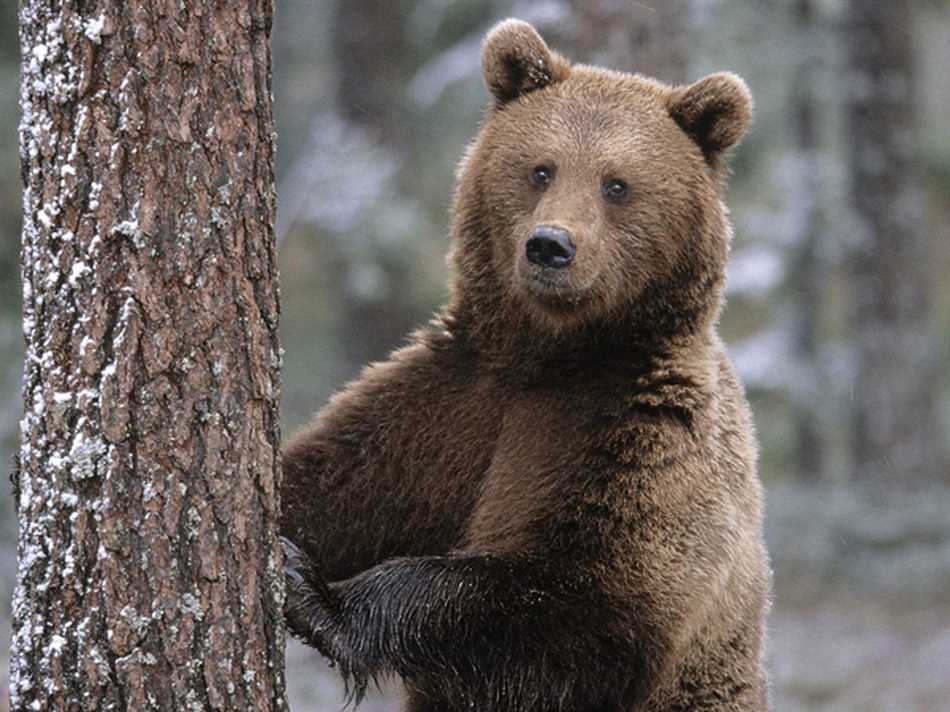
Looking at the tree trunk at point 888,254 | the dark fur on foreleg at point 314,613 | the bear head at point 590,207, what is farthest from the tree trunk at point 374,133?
the dark fur on foreleg at point 314,613

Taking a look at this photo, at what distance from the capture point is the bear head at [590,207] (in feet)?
15.1

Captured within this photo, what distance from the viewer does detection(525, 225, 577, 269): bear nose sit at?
14.6ft

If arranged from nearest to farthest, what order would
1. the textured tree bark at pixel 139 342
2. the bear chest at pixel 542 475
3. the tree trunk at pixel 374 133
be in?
the textured tree bark at pixel 139 342 < the bear chest at pixel 542 475 < the tree trunk at pixel 374 133

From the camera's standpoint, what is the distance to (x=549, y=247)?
4.46 m

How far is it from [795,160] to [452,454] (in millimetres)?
10532

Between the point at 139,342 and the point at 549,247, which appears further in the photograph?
the point at 549,247

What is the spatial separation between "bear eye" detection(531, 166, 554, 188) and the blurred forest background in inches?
209

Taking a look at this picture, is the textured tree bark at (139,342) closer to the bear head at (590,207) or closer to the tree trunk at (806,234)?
Result: the bear head at (590,207)

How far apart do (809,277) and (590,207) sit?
10.2 m

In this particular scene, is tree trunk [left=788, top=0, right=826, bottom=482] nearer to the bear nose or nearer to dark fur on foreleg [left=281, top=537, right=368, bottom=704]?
the bear nose

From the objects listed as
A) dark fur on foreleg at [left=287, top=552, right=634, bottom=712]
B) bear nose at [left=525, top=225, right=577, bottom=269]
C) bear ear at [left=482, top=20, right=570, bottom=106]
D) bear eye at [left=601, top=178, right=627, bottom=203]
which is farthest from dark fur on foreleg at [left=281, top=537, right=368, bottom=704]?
bear ear at [left=482, top=20, right=570, bottom=106]

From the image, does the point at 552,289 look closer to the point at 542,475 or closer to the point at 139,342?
the point at 542,475

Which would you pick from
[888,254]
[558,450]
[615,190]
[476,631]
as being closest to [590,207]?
[615,190]

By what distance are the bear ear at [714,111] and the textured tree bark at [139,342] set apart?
6.10 feet
